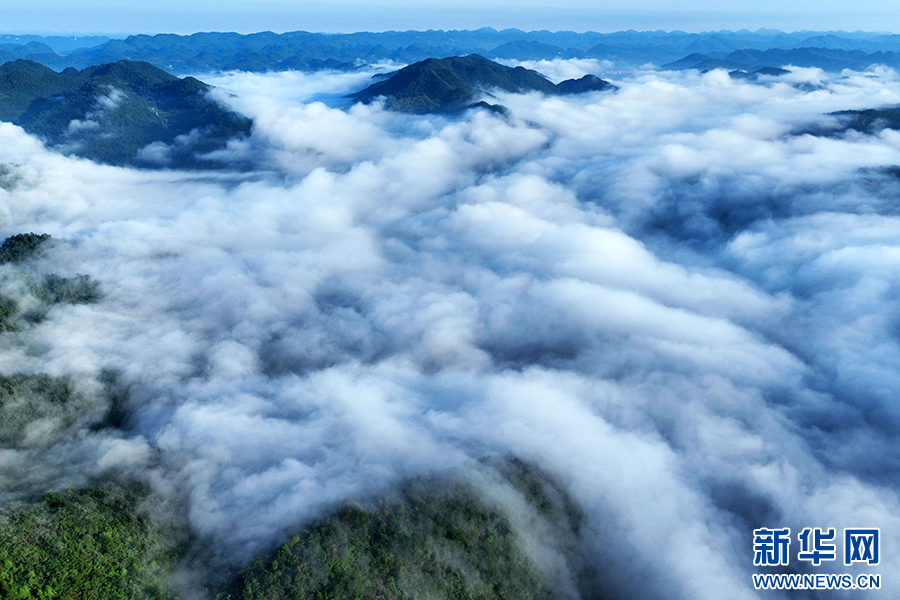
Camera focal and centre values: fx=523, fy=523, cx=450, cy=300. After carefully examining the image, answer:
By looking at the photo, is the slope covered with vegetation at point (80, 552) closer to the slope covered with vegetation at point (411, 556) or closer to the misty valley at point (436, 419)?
the misty valley at point (436, 419)

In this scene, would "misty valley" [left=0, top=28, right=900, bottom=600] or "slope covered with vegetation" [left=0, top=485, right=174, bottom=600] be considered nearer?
"slope covered with vegetation" [left=0, top=485, right=174, bottom=600]

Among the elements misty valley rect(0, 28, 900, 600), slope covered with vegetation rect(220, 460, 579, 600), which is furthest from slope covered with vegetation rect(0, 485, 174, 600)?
slope covered with vegetation rect(220, 460, 579, 600)

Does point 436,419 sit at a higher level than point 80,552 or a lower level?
lower

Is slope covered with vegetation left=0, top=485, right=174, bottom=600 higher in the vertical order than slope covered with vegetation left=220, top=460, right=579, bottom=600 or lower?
higher

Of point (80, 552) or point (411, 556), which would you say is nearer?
point (80, 552)

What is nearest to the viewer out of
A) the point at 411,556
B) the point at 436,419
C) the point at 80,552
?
the point at 80,552

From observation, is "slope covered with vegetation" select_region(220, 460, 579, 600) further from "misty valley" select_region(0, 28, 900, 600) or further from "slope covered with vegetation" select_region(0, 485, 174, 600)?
"slope covered with vegetation" select_region(0, 485, 174, 600)

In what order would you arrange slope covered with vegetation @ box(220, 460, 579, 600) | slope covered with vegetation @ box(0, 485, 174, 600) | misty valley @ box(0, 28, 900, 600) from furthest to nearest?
misty valley @ box(0, 28, 900, 600), slope covered with vegetation @ box(220, 460, 579, 600), slope covered with vegetation @ box(0, 485, 174, 600)

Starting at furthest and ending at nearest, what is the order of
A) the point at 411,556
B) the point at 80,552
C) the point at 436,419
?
the point at 436,419 < the point at 411,556 < the point at 80,552

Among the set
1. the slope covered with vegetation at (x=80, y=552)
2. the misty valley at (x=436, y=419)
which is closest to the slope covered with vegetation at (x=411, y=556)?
the misty valley at (x=436, y=419)

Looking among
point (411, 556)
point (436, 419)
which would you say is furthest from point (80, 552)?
point (436, 419)

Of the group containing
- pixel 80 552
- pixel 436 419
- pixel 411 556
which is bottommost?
pixel 411 556

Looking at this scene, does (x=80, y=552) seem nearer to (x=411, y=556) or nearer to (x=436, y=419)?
(x=411, y=556)
